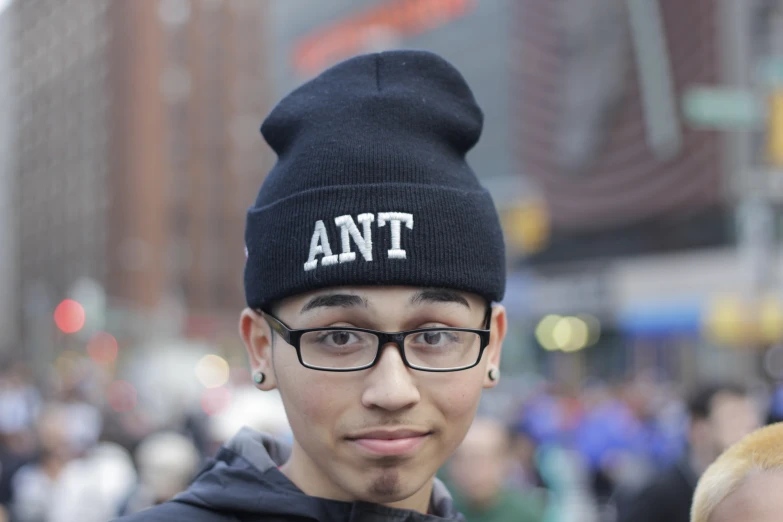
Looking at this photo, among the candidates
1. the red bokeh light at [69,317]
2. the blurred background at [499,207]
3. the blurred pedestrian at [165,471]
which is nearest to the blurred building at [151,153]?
the blurred background at [499,207]

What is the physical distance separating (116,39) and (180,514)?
68.1 meters

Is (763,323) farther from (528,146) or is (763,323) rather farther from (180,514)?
(528,146)

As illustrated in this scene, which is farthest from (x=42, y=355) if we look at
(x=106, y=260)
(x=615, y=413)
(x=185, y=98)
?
(x=615, y=413)

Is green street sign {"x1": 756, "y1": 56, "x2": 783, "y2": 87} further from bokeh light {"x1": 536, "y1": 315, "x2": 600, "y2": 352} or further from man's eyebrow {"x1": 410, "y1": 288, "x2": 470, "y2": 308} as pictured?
bokeh light {"x1": 536, "y1": 315, "x2": 600, "y2": 352}

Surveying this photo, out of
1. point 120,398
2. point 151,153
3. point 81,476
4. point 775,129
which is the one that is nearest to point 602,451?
point 775,129

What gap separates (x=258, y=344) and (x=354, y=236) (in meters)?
0.39

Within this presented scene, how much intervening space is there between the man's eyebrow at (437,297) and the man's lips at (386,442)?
0.26 meters

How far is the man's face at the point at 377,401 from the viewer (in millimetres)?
1766

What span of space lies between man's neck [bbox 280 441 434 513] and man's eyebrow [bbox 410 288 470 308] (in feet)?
1.35

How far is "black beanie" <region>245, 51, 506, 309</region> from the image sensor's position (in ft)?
5.95

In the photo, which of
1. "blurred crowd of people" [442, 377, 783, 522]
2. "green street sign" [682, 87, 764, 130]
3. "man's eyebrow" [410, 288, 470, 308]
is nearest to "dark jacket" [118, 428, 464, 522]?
"man's eyebrow" [410, 288, 470, 308]

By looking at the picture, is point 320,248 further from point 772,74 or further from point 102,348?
point 102,348

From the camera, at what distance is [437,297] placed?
1.85 metres

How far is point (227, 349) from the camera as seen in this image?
6391 cm
